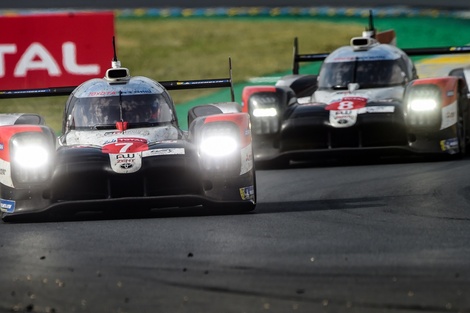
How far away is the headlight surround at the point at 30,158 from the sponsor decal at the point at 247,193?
1643 millimetres

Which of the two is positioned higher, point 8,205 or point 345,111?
point 345,111

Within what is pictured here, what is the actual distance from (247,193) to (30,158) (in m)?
1.87

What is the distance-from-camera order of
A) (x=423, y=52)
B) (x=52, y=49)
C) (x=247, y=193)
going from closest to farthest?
(x=247, y=193)
(x=423, y=52)
(x=52, y=49)

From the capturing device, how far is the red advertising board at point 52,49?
19.6 m

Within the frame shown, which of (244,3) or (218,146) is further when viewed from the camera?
(244,3)

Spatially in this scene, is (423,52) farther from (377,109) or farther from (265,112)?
(265,112)

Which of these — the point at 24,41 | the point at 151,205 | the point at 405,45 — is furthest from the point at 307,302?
the point at 405,45

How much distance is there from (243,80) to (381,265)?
1649 cm

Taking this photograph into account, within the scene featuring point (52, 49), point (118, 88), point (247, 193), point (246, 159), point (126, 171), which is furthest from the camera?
point (52, 49)

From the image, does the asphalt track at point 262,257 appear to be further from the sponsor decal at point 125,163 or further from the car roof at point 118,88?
the car roof at point 118,88

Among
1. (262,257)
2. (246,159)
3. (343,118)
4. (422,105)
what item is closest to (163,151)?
(246,159)

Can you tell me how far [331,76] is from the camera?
17.3 meters

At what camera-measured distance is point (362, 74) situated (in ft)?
56.1

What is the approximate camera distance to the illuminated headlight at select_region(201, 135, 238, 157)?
456 inches
